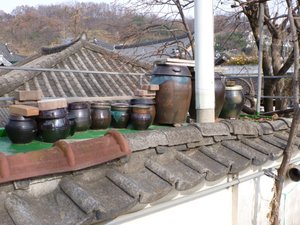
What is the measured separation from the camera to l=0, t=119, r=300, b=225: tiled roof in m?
1.84

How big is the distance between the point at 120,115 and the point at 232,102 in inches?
66.7

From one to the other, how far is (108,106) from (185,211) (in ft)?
4.54

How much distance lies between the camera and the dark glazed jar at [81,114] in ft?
10.3

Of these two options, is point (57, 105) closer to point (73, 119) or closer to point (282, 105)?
point (73, 119)

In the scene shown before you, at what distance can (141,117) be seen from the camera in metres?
3.37

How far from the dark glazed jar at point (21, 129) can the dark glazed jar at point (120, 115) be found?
101 cm

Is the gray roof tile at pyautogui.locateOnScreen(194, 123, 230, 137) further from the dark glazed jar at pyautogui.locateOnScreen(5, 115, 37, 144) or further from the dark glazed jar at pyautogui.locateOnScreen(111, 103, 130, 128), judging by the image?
the dark glazed jar at pyautogui.locateOnScreen(5, 115, 37, 144)

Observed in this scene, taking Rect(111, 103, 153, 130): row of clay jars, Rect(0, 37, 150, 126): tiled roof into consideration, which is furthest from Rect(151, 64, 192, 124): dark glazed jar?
Rect(0, 37, 150, 126): tiled roof

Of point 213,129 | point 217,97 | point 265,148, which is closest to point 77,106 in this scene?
point 213,129

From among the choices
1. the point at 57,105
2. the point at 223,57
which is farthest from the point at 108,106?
the point at 223,57

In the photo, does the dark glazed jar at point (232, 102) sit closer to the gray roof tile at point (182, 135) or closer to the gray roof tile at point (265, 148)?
the gray roof tile at point (265, 148)

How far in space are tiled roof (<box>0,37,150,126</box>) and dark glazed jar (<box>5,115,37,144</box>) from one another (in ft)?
15.7

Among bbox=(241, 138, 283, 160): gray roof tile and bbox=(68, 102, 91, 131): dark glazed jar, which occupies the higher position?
bbox=(68, 102, 91, 131): dark glazed jar

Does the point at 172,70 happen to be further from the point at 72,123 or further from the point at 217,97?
the point at 72,123
